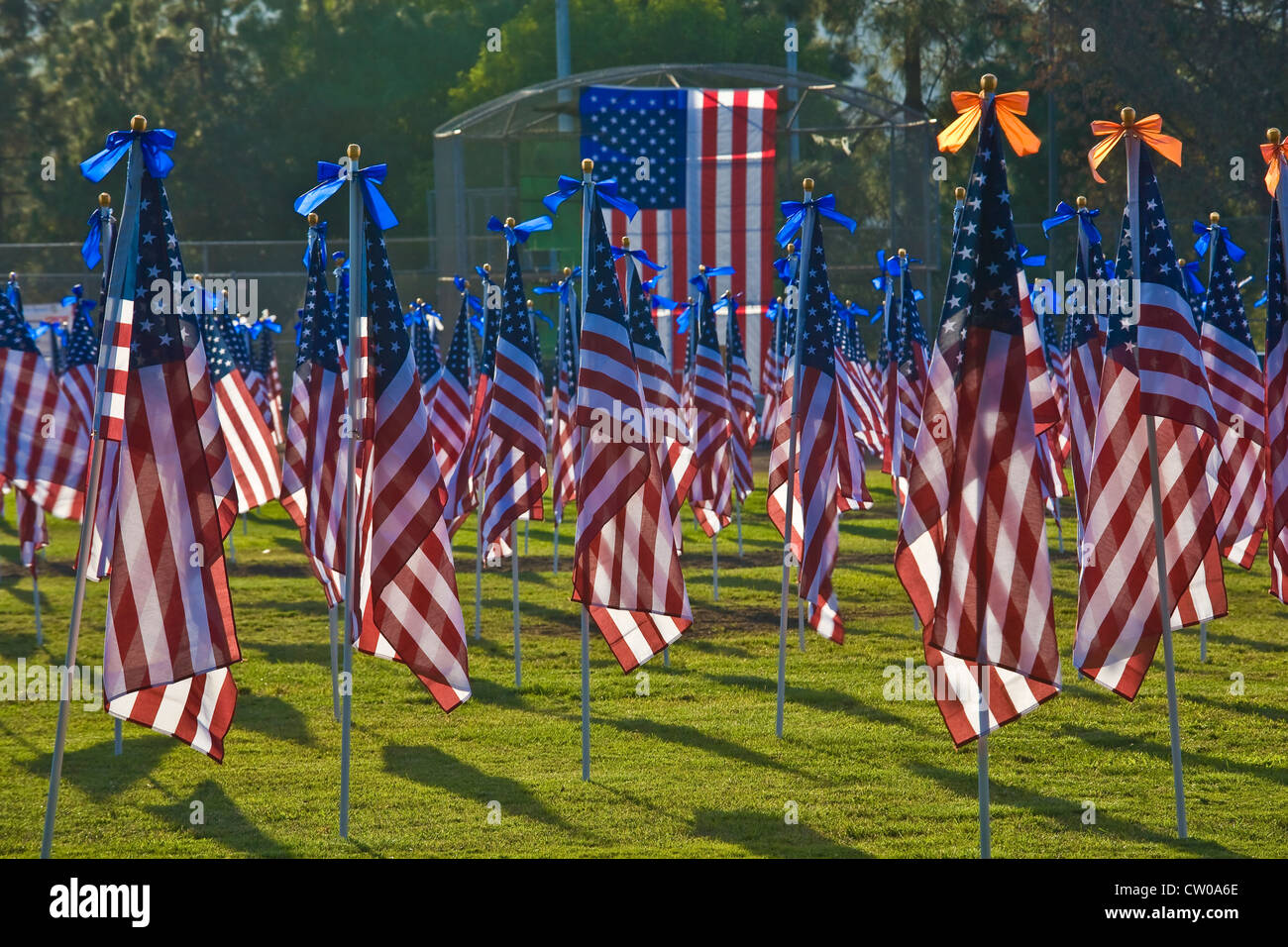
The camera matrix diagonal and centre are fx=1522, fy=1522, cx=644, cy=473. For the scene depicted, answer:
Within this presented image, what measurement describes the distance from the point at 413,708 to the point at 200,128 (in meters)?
45.6

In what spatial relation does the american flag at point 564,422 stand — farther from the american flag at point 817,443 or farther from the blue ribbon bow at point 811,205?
the american flag at point 817,443

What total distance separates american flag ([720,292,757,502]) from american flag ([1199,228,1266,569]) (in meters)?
6.40

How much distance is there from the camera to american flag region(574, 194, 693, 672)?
34.2 feet

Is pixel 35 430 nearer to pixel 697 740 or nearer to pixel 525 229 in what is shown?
pixel 525 229

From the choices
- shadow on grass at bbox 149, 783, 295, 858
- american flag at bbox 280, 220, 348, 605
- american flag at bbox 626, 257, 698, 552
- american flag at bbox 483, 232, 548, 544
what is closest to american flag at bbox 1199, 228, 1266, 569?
american flag at bbox 626, 257, 698, 552

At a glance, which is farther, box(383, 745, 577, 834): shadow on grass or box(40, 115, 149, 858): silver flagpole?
box(383, 745, 577, 834): shadow on grass

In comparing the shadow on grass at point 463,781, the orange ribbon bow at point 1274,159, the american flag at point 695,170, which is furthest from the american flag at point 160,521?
the american flag at point 695,170

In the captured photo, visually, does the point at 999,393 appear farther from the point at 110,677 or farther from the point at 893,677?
the point at 893,677

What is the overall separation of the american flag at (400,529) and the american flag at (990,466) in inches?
124

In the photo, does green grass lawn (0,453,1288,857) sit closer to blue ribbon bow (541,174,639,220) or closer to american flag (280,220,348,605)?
american flag (280,220,348,605)

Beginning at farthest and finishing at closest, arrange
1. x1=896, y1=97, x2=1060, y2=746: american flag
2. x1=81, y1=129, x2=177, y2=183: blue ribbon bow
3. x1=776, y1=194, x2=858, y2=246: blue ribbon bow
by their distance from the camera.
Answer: x1=776, y1=194, x2=858, y2=246: blue ribbon bow
x1=81, y1=129, x2=177, y2=183: blue ribbon bow
x1=896, y1=97, x2=1060, y2=746: american flag

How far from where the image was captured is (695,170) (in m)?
A: 36.4

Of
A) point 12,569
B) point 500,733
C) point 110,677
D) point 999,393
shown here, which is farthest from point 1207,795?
point 12,569

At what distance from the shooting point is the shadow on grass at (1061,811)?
8828mm
